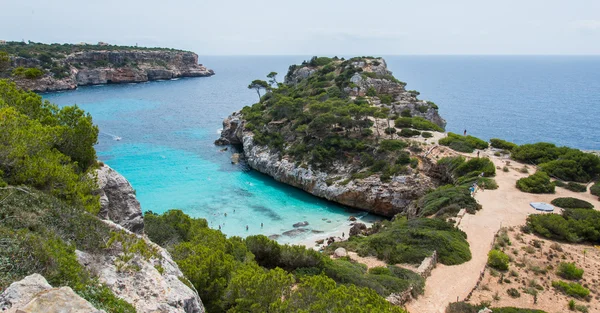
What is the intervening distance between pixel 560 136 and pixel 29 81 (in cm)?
12036

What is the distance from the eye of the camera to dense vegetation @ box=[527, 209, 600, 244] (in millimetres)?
21500

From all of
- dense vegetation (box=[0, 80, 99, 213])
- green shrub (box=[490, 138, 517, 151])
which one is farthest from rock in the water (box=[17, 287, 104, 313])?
green shrub (box=[490, 138, 517, 151])

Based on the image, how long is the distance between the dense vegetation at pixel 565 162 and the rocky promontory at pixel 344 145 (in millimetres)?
10036

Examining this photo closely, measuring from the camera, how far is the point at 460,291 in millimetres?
16859

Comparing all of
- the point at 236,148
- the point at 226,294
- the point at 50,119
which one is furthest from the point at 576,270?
the point at 236,148

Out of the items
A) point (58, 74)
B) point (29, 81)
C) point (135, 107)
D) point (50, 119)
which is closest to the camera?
point (50, 119)

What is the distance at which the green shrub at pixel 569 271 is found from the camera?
1767cm

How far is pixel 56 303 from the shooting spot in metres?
4.95

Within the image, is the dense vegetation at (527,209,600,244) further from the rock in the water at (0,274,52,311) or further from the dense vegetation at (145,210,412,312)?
the rock in the water at (0,274,52,311)

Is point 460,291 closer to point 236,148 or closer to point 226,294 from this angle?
point 226,294

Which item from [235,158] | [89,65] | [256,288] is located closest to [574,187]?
[256,288]

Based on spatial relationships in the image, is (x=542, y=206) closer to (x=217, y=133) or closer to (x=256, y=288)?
(x=256, y=288)

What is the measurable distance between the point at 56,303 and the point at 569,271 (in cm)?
2181

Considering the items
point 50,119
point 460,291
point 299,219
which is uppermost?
point 50,119
